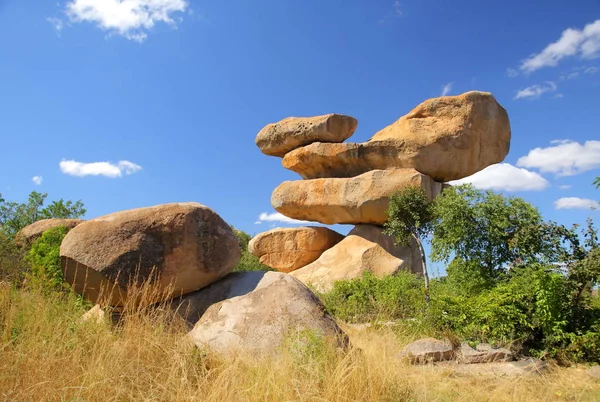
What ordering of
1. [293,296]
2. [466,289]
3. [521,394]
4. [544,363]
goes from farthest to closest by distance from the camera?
1. [466,289]
2. [544,363]
3. [293,296]
4. [521,394]

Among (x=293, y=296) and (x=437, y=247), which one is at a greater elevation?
(x=437, y=247)

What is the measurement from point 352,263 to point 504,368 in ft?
39.7

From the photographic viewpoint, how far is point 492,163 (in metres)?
20.2

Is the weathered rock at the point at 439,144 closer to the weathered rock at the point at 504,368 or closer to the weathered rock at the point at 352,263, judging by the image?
the weathered rock at the point at 352,263

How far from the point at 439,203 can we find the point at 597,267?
4.93m

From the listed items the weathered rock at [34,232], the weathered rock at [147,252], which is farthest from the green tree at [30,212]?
the weathered rock at [147,252]

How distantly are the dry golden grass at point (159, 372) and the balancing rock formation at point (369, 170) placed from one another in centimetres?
1278

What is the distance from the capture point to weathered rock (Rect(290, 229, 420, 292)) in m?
18.3

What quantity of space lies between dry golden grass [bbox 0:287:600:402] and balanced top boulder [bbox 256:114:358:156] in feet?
53.4

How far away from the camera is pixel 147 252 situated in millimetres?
6633

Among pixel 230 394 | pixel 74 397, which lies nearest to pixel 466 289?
pixel 230 394

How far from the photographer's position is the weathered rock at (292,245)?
21281mm

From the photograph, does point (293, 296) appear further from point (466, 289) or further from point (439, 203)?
point (439, 203)

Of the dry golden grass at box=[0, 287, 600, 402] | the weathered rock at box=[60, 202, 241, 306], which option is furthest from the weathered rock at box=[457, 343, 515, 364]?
the weathered rock at box=[60, 202, 241, 306]
